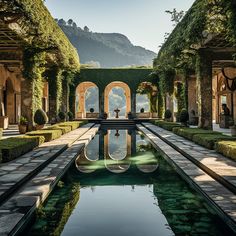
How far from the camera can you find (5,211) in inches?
153

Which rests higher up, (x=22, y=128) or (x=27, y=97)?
(x=27, y=97)

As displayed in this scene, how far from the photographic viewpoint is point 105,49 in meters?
140

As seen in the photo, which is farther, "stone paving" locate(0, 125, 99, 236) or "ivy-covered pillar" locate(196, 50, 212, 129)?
"ivy-covered pillar" locate(196, 50, 212, 129)

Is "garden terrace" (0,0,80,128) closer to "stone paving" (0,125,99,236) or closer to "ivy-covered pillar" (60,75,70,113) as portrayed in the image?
"ivy-covered pillar" (60,75,70,113)

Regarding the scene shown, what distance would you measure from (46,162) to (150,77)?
23335mm

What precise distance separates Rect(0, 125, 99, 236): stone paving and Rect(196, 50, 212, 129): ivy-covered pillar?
8359 mm

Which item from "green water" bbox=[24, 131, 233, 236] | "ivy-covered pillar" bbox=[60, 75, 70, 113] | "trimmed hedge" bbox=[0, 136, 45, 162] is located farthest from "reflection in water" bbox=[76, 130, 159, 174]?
"ivy-covered pillar" bbox=[60, 75, 70, 113]

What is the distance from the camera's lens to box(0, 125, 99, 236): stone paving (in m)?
3.46

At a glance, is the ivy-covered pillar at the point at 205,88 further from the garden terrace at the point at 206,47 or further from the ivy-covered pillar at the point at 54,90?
the ivy-covered pillar at the point at 54,90

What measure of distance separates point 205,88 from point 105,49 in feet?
427

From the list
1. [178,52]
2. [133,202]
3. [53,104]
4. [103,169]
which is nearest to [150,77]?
[53,104]

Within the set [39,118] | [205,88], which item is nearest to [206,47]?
[205,88]

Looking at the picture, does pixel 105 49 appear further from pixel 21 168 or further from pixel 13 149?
pixel 21 168

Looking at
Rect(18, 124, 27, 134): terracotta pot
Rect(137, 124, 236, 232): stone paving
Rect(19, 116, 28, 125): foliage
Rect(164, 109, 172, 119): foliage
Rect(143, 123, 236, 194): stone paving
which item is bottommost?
Rect(137, 124, 236, 232): stone paving
